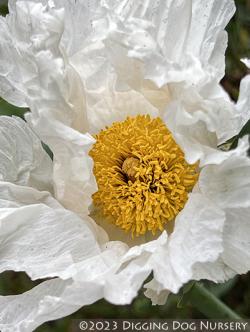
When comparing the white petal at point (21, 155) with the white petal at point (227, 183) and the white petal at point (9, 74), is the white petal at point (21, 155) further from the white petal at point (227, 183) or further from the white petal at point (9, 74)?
the white petal at point (227, 183)

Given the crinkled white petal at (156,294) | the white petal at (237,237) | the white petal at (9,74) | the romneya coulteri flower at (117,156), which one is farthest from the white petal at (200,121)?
the white petal at (9,74)

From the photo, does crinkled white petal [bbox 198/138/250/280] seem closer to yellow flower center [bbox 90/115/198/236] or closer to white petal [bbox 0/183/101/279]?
yellow flower center [bbox 90/115/198/236]

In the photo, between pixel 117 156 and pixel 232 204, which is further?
pixel 117 156

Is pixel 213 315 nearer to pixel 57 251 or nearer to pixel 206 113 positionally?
pixel 57 251

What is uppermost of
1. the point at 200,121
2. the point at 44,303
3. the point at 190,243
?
the point at 200,121

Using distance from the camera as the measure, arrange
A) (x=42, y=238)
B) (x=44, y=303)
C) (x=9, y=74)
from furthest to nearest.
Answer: (x=9, y=74) → (x=42, y=238) → (x=44, y=303)

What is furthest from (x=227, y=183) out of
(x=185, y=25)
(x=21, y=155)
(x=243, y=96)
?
(x=21, y=155)

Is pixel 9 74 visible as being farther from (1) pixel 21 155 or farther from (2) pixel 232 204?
(2) pixel 232 204
